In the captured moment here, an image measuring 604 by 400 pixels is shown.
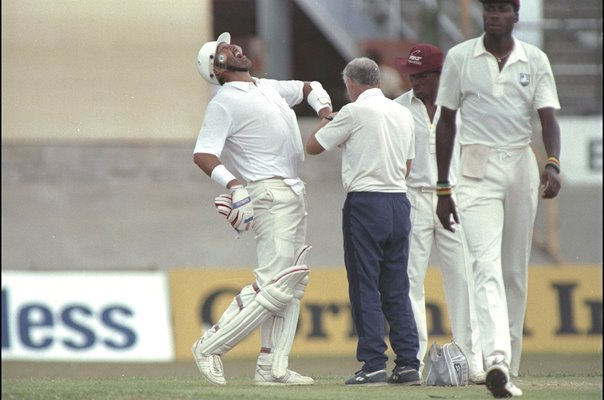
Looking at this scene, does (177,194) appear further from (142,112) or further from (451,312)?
(451,312)

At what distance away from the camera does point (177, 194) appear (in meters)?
19.0

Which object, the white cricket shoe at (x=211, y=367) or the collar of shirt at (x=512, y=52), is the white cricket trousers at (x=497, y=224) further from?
the white cricket shoe at (x=211, y=367)

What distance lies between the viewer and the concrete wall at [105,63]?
19500 millimetres

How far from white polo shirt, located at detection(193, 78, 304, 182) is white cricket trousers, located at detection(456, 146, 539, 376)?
3.85 feet

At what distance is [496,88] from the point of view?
7.89 meters

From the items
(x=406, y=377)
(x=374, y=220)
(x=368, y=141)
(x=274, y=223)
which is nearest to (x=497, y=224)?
(x=374, y=220)

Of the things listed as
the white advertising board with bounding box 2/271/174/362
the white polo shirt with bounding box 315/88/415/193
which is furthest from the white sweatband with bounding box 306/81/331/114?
the white advertising board with bounding box 2/271/174/362

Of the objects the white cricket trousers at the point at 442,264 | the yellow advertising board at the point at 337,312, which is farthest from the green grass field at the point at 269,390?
the yellow advertising board at the point at 337,312

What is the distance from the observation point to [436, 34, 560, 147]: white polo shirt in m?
7.88

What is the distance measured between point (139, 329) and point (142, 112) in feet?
17.0

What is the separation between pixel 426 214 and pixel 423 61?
88cm

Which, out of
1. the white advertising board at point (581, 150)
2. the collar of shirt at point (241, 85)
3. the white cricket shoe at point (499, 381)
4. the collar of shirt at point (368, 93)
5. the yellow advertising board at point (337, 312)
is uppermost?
the collar of shirt at point (241, 85)

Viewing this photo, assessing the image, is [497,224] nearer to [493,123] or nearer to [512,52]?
[493,123]

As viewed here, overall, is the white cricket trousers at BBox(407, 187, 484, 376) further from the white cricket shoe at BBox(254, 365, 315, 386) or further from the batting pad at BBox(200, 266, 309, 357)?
the batting pad at BBox(200, 266, 309, 357)
